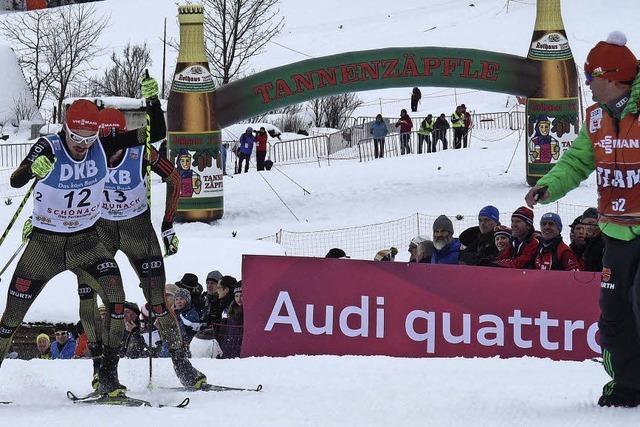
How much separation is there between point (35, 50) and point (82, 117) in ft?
140

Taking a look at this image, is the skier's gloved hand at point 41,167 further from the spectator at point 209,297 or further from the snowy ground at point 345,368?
the spectator at point 209,297

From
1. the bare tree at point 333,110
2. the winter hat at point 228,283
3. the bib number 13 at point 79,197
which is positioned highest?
the bare tree at point 333,110

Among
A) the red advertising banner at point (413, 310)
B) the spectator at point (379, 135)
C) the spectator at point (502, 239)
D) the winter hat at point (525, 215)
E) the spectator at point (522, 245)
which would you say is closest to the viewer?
the red advertising banner at point (413, 310)

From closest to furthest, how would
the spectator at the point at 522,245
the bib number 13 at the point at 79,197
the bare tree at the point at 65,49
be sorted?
1. the bib number 13 at the point at 79,197
2. the spectator at the point at 522,245
3. the bare tree at the point at 65,49

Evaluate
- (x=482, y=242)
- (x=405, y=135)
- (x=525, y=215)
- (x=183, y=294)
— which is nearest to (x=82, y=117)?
(x=183, y=294)

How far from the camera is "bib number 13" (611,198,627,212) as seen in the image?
598 cm

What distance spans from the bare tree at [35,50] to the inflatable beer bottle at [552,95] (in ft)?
80.6

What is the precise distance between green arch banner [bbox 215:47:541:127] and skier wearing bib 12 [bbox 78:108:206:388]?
1412cm

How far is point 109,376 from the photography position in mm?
7500

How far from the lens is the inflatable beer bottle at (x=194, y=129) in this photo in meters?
22.2

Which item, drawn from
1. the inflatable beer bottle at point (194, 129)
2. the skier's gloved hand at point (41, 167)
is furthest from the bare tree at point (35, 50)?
the skier's gloved hand at point (41, 167)

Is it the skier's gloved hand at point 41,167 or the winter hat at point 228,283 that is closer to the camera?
the skier's gloved hand at point 41,167

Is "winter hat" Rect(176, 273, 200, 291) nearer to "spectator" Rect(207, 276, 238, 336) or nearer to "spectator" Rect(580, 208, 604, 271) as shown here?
"spectator" Rect(207, 276, 238, 336)

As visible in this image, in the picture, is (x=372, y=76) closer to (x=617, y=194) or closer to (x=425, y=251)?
(x=425, y=251)
